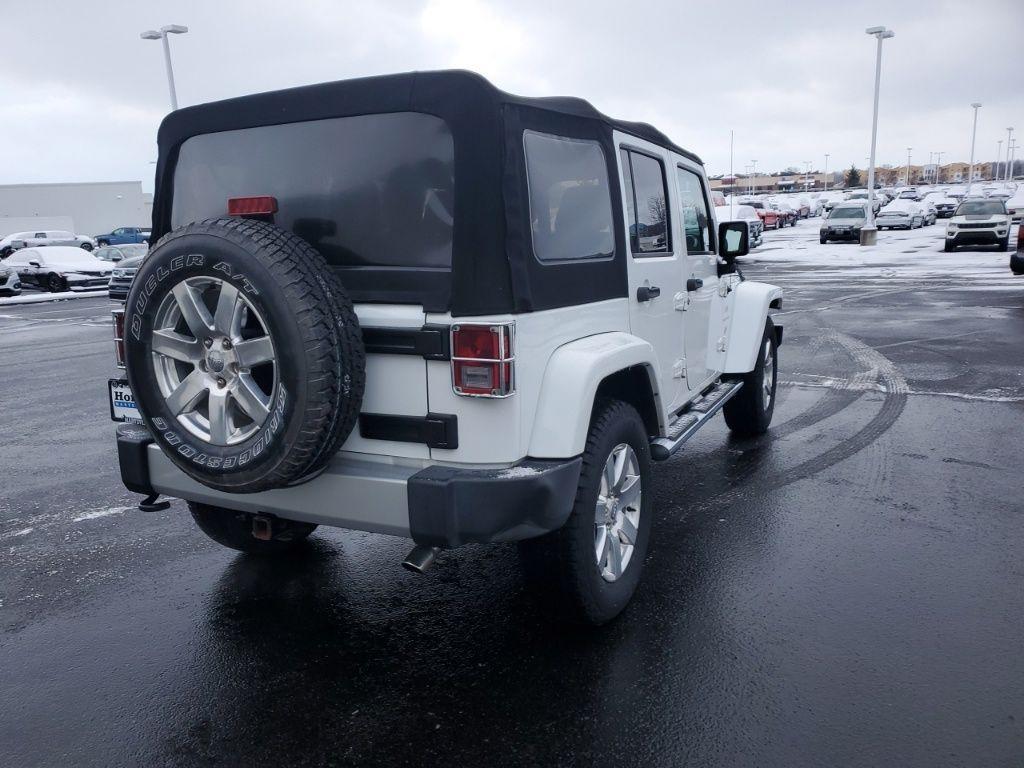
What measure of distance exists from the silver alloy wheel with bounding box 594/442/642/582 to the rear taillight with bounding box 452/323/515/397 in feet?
2.41

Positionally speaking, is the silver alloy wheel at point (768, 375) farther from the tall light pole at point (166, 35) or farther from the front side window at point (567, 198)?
the tall light pole at point (166, 35)

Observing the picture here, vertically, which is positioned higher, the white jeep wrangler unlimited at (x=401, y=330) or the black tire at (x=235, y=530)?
the white jeep wrangler unlimited at (x=401, y=330)

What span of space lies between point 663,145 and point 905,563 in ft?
8.41

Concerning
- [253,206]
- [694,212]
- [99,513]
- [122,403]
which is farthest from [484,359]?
[99,513]

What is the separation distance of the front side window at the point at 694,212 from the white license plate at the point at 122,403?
309 cm

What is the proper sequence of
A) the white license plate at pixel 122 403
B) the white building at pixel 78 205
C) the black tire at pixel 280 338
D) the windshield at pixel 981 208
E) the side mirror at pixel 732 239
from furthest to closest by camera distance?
the white building at pixel 78 205 → the windshield at pixel 981 208 → the side mirror at pixel 732 239 → the white license plate at pixel 122 403 → the black tire at pixel 280 338

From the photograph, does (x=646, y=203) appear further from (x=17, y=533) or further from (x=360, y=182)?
(x=17, y=533)

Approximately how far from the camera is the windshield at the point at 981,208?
26031 mm

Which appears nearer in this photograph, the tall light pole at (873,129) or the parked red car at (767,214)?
the tall light pole at (873,129)

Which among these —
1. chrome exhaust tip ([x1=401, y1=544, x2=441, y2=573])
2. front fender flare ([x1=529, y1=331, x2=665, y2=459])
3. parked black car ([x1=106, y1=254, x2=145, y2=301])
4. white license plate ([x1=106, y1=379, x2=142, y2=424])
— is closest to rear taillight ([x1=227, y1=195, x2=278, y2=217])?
white license plate ([x1=106, y1=379, x2=142, y2=424])

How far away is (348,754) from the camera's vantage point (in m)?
2.83

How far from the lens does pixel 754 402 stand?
6.41 m

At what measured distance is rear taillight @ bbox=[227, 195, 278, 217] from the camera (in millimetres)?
3195

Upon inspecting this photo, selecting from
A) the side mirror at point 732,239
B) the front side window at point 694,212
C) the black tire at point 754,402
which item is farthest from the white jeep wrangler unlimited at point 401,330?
the black tire at point 754,402
